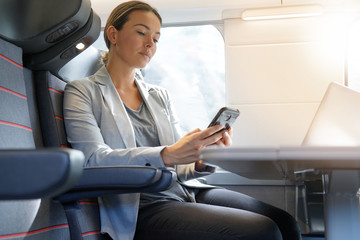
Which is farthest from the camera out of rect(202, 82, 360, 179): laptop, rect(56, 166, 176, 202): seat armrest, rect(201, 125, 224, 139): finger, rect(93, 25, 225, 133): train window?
rect(93, 25, 225, 133): train window

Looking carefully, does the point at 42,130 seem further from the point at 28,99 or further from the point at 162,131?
the point at 162,131

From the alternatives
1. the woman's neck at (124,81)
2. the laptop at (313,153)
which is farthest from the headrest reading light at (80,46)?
the laptop at (313,153)

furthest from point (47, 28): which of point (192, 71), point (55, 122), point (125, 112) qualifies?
point (192, 71)

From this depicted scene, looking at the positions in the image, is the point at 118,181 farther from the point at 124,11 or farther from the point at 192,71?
the point at 192,71

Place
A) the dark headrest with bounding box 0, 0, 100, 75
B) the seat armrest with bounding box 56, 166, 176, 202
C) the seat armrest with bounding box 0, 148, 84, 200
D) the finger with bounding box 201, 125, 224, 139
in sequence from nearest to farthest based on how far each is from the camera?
1. the seat armrest with bounding box 0, 148, 84, 200
2. the seat armrest with bounding box 56, 166, 176, 202
3. the dark headrest with bounding box 0, 0, 100, 75
4. the finger with bounding box 201, 125, 224, 139

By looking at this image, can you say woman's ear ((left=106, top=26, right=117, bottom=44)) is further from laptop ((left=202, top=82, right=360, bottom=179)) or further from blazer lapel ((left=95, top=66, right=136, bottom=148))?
laptop ((left=202, top=82, right=360, bottom=179))

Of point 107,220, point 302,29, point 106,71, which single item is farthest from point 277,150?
point 302,29

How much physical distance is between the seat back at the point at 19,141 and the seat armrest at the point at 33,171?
57cm

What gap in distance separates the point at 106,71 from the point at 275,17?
158 cm

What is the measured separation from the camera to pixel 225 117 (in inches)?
58.1

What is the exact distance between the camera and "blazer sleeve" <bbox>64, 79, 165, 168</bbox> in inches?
60.6

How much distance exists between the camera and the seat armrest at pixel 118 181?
104 centimetres

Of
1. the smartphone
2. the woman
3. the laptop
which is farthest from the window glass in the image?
the laptop

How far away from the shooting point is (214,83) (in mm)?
3385
